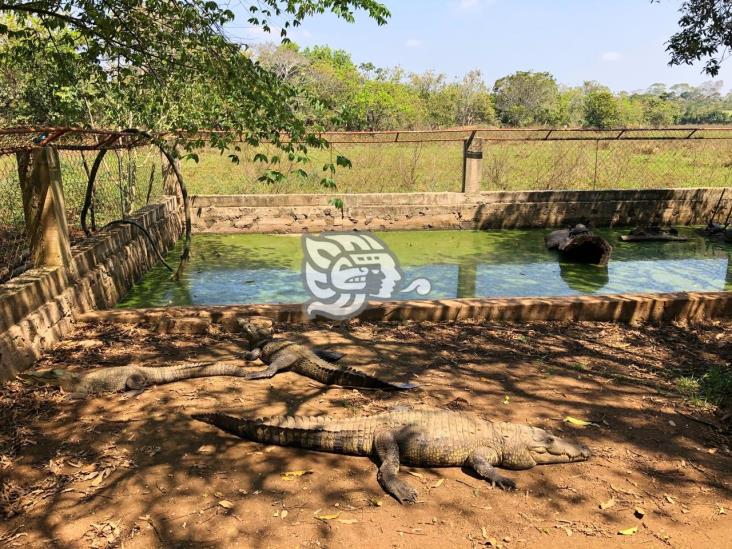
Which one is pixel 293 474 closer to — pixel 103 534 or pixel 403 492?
pixel 403 492

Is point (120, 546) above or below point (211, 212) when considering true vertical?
below

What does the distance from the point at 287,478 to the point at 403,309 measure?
298 centimetres

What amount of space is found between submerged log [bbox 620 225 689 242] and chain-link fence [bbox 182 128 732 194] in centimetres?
225

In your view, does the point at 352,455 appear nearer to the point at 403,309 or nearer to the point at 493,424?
the point at 493,424

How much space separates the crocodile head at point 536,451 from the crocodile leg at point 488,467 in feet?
0.28

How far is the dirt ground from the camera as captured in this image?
2645 millimetres

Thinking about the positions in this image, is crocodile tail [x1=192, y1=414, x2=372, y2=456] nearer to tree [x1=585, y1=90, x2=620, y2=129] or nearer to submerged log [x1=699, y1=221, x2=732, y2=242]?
submerged log [x1=699, y1=221, x2=732, y2=242]

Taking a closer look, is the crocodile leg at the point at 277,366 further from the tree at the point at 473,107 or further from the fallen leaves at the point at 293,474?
the tree at the point at 473,107

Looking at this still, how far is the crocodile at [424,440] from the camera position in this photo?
10.5 ft

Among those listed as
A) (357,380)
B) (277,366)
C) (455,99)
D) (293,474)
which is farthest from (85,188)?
(455,99)

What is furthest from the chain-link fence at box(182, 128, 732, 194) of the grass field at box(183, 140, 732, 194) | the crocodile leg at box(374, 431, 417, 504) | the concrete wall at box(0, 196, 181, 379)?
the crocodile leg at box(374, 431, 417, 504)

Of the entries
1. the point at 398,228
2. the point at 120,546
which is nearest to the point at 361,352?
the point at 120,546

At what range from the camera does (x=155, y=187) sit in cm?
1154

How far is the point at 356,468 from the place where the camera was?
10.4ft
